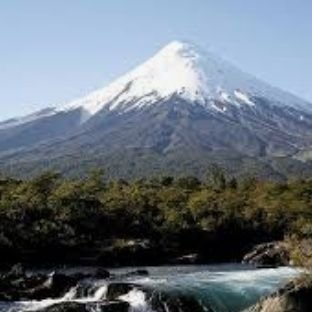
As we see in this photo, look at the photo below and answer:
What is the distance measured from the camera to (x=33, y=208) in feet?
229

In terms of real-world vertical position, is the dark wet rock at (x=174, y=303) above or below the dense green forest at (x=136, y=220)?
below

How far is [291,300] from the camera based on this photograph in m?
28.0

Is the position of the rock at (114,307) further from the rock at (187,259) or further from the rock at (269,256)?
the rock at (187,259)

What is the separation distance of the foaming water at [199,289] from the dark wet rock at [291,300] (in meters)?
11.4

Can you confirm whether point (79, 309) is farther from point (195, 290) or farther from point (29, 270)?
point (29, 270)

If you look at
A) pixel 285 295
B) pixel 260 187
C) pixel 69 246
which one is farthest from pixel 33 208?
pixel 285 295

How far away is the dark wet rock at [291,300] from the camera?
2783cm

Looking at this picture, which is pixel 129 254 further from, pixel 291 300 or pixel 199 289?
pixel 291 300

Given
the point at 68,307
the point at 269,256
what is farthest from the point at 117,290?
the point at 269,256

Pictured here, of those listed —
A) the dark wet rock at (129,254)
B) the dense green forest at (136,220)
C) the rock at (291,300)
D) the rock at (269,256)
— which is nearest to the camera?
the rock at (291,300)

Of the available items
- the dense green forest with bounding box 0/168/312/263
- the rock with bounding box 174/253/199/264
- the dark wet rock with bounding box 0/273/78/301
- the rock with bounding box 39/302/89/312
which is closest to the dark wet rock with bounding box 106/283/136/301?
the dark wet rock with bounding box 0/273/78/301

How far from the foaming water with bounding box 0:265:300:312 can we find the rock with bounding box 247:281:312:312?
11.4 metres

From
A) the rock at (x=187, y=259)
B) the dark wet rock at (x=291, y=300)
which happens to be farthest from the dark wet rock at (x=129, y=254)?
the dark wet rock at (x=291, y=300)

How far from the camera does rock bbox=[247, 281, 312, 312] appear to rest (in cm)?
2783
